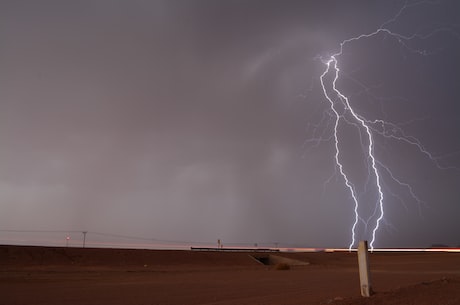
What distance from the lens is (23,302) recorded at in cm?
1238

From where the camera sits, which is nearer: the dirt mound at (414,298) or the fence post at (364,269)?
the dirt mound at (414,298)

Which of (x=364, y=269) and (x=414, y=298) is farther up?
(x=364, y=269)

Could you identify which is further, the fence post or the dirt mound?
the fence post

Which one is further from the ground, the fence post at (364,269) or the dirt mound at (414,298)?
the fence post at (364,269)

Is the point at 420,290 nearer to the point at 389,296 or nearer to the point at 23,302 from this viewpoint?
the point at 389,296

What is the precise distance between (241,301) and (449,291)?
605 centimetres

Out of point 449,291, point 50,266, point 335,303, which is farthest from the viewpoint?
point 50,266

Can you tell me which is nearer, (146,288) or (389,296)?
(389,296)

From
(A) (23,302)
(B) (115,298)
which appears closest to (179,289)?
(B) (115,298)

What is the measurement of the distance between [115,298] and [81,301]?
45.4 inches

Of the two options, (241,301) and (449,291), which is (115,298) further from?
(449,291)

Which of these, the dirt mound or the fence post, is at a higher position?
the fence post

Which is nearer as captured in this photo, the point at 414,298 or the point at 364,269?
the point at 414,298

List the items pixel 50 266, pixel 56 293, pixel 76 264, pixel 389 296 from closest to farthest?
pixel 389 296
pixel 56 293
pixel 50 266
pixel 76 264
